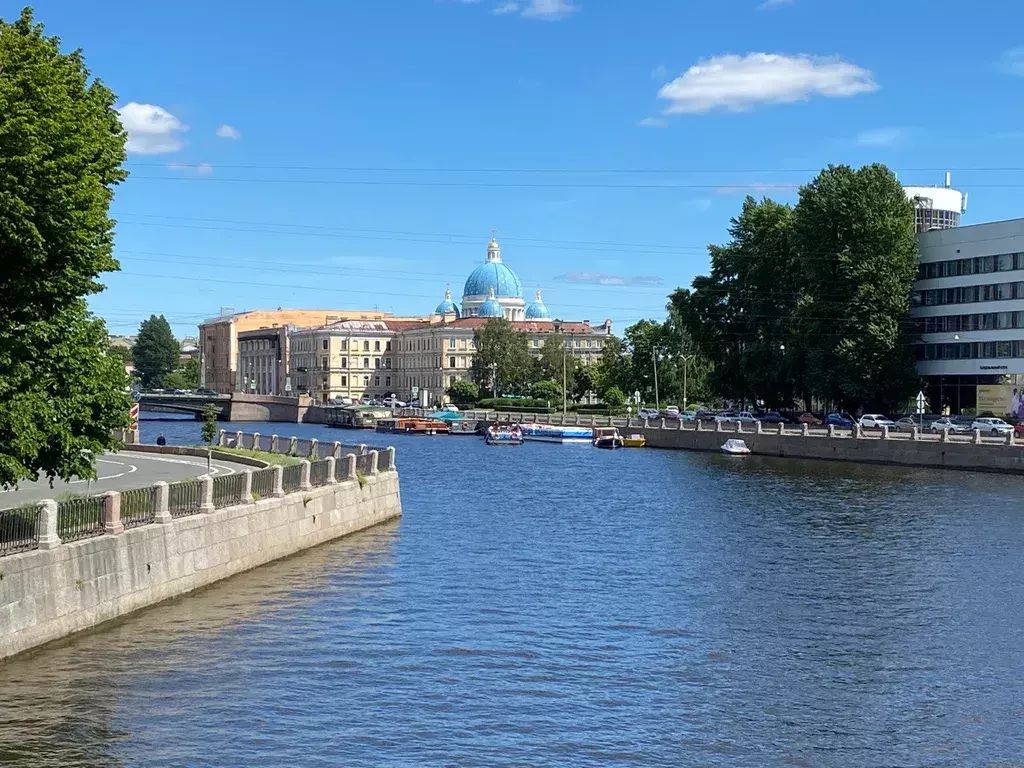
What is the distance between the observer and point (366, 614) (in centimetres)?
3012

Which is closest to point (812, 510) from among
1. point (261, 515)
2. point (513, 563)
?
point (513, 563)

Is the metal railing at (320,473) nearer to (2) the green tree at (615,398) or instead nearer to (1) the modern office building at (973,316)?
(1) the modern office building at (973,316)

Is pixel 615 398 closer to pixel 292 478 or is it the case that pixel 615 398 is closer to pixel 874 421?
pixel 874 421

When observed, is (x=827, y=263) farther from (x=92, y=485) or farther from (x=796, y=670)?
(x=796, y=670)

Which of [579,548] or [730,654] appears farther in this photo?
[579,548]

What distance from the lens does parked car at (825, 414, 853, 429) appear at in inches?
3894

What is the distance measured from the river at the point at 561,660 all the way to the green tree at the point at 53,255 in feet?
13.0

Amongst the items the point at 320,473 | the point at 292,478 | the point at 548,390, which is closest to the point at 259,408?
the point at 548,390

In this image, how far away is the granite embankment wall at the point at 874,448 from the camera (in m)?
75.2

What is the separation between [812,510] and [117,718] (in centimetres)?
3942

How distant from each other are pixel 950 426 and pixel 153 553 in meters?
66.2

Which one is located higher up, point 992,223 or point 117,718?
point 992,223

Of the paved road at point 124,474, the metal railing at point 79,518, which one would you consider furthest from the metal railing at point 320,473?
the metal railing at point 79,518

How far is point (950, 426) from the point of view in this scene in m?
85.2
